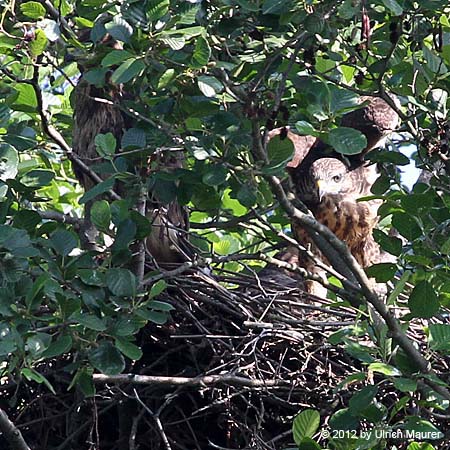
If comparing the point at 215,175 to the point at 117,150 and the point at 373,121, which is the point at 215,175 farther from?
the point at 373,121

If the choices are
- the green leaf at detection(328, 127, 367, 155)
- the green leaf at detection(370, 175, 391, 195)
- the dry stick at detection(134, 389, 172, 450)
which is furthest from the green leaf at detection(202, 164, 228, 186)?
the dry stick at detection(134, 389, 172, 450)

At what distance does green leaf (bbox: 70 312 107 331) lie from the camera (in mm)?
2725

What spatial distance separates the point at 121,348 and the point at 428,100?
1.14 meters

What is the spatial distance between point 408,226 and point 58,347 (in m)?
1.06

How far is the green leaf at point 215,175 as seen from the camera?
289 cm

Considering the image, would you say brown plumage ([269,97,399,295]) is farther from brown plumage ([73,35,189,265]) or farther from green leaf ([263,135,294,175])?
green leaf ([263,135,294,175])

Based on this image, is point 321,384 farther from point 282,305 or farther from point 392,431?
point 392,431

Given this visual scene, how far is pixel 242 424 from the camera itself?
3.69m

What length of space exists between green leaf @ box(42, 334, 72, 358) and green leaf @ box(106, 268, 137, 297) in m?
0.19

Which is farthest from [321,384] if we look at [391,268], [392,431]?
[392,431]

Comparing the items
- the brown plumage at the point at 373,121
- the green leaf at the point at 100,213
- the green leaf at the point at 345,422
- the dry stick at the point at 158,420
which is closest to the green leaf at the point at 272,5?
the green leaf at the point at 100,213

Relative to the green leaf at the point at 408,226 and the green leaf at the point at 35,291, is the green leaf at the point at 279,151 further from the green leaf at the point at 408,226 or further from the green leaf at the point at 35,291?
the green leaf at the point at 35,291

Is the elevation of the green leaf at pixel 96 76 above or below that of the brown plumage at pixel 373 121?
above

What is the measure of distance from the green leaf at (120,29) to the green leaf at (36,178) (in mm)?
534
